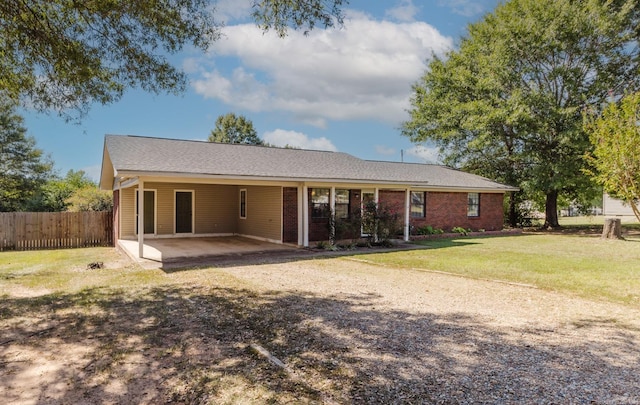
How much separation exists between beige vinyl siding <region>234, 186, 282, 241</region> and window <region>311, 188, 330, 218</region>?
125 centimetres

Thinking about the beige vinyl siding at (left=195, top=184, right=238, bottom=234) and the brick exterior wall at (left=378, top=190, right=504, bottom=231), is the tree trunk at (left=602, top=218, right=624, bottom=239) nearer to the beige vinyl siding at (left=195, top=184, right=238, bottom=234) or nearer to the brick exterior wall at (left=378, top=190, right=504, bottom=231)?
the brick exterior wall at (left=378, top=190, right=504, bottom=231)

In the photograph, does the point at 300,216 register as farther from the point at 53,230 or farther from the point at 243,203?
the point at 53,230

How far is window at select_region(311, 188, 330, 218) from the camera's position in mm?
15133

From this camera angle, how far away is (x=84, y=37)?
→ 7.20m

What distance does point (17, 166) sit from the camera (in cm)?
2781

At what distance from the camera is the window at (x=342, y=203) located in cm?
1572

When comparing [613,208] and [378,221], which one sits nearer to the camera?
[378,221]

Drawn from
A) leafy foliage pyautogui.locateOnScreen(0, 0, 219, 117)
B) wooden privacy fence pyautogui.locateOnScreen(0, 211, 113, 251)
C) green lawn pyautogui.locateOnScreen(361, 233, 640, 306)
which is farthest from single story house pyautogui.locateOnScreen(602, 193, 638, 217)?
leafy foliage pyautogui.locateOnScreen(0, 0, 219, 117)

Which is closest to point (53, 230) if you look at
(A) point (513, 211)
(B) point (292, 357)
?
(B) point (292, 357)

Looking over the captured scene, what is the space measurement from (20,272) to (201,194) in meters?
8.72

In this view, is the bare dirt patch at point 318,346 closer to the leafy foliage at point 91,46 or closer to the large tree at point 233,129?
the leafy foliage at point 91,46

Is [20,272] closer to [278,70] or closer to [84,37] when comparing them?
[84,37]

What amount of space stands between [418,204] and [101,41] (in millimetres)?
14705

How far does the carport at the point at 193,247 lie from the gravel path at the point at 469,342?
473cm
